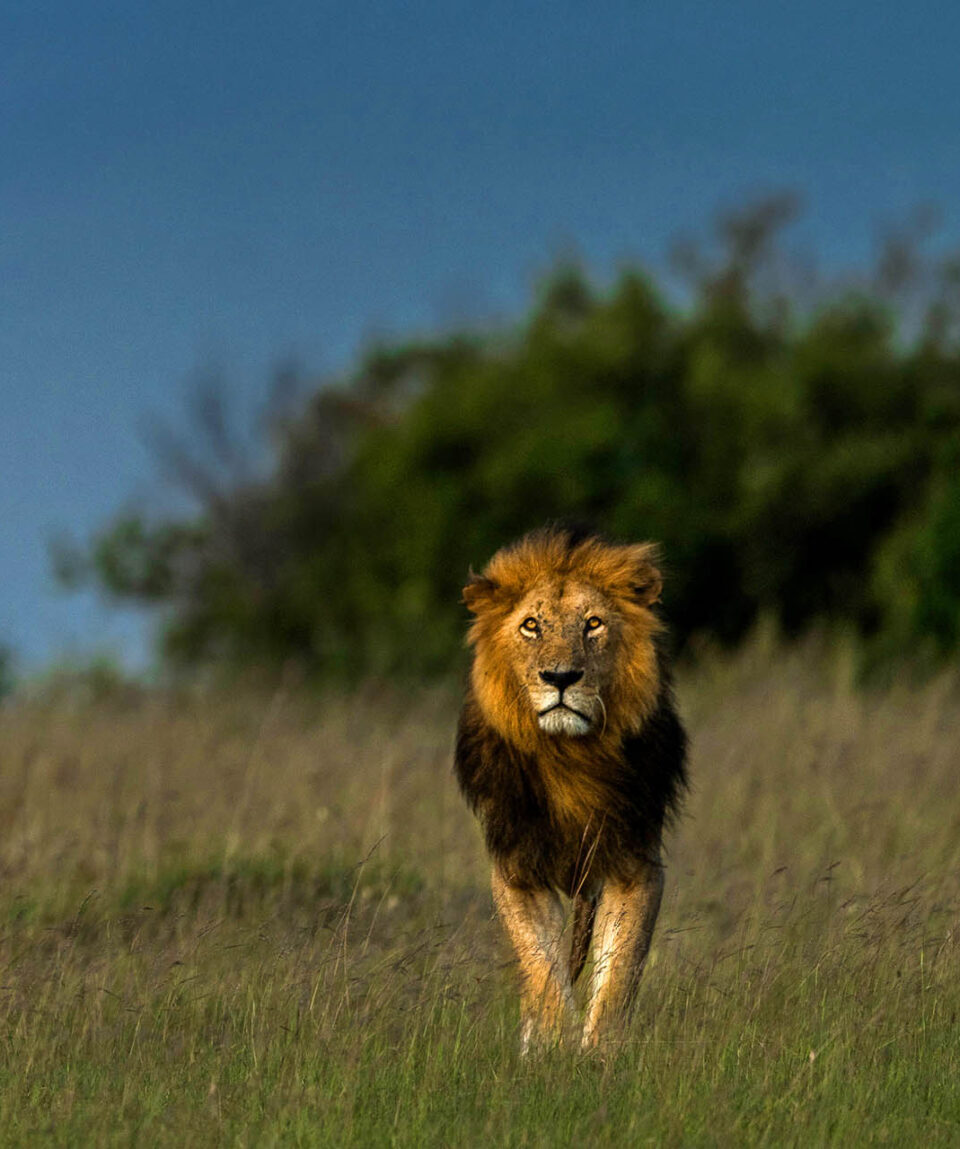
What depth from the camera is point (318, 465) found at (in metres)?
35.2

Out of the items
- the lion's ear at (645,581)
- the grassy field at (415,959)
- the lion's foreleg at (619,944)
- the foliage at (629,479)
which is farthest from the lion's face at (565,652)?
the foliage at (629,479)

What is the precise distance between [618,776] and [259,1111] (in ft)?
5.77

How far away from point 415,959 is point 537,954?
66 cm

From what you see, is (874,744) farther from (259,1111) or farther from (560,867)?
(259,1111)

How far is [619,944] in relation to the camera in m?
5.61

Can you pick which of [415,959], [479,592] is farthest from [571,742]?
[415,959]

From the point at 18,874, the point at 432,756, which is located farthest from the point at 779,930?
the point at 432,756

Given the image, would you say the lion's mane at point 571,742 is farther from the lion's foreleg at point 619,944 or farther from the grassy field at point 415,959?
the grassy field at point 415,959

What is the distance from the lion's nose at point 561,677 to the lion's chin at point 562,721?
3.1 inches

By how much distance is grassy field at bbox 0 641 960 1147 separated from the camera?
475cm

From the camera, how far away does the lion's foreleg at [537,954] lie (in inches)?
216

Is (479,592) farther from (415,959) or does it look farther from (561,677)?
(415,959)

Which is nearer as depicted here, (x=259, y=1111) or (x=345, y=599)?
(x=259, y=1111)

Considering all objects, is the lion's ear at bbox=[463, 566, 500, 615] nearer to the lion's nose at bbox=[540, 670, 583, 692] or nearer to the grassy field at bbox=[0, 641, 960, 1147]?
the lion's nose at bbox=[540, 670, 583, 692]
